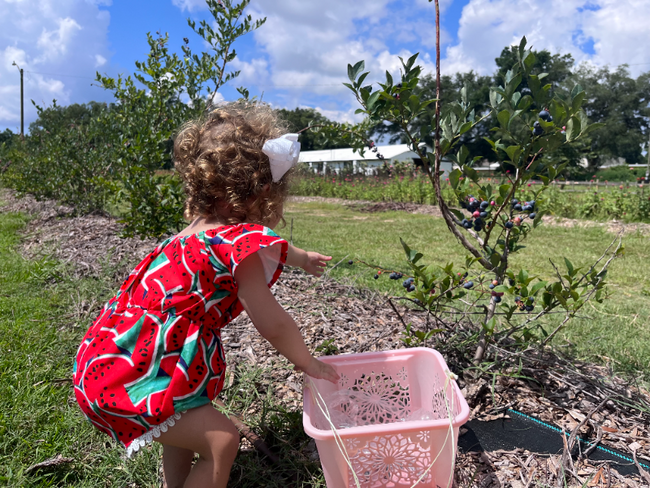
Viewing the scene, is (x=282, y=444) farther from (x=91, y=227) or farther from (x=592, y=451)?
(x=91, y=227)

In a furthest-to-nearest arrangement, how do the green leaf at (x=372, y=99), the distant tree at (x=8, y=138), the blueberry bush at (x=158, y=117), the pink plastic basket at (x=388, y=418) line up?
1. the distant tree at (x=8, y=138)
2. the blueberry bush at (x=158, y=117)
3. the green leaf at (x=372, y=99)
4. the pink plastic basket at (x=388, y=418)

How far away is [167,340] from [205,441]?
32cm

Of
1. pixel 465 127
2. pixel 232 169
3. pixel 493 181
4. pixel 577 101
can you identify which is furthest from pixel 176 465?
pixel 493 181

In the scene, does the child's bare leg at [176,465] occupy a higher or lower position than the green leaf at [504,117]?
lower

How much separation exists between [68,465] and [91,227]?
461 cm

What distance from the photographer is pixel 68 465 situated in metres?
1.72

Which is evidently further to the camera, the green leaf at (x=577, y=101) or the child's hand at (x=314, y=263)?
the child's hand at (x=314, y=263)

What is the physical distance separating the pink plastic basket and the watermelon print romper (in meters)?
0.38

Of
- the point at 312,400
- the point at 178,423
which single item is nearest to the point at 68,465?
the point at 178,423

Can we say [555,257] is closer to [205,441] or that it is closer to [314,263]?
[314,263]

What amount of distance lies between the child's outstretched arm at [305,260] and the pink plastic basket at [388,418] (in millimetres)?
376

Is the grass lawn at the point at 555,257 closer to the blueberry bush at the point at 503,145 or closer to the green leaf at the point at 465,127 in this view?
the blueberry bush at the point at 503,145

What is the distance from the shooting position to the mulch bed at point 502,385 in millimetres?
1597

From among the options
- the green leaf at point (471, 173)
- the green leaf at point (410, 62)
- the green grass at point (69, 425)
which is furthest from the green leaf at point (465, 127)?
the green grass at point (69, 425)
